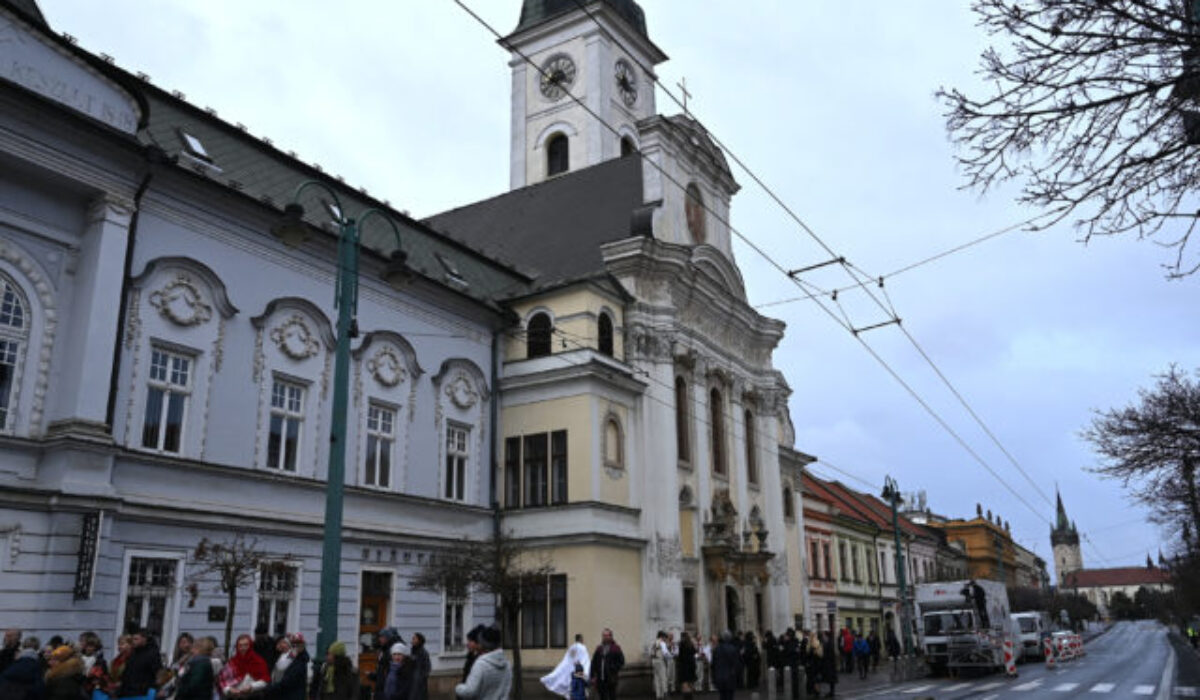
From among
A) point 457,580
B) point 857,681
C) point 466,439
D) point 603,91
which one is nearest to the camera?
point 457,580

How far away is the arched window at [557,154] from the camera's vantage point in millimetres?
44938

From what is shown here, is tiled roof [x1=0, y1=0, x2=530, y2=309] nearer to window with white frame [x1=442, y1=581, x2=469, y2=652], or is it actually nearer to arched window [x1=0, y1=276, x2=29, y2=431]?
arched window [x1=0, y1=276, x2=29, y2=431]

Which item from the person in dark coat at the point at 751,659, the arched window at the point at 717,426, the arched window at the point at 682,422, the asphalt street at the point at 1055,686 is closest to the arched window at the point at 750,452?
the arched window at the point at 717,426

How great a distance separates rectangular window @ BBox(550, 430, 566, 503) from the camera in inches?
1036

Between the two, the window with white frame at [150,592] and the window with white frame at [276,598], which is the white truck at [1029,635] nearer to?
the window with white frame at [276,598]

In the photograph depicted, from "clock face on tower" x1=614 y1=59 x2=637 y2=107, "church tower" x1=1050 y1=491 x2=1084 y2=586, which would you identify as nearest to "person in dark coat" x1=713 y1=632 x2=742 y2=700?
"clock face on tower" x1=614 y1=59 x2=637 y2=107

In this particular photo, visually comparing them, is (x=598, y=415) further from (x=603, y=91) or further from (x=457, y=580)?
(x=603, y=91)

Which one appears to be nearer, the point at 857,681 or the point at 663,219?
the point at 857,681

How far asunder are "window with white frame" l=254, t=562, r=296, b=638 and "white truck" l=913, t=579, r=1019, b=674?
67.3 ft

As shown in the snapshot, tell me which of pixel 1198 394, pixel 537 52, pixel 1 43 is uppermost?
pixel 537 52

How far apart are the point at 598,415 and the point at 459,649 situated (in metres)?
7.42

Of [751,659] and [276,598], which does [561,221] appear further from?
[276,598]

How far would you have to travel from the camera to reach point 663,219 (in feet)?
104

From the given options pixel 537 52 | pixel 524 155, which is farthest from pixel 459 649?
pixel 537 52
